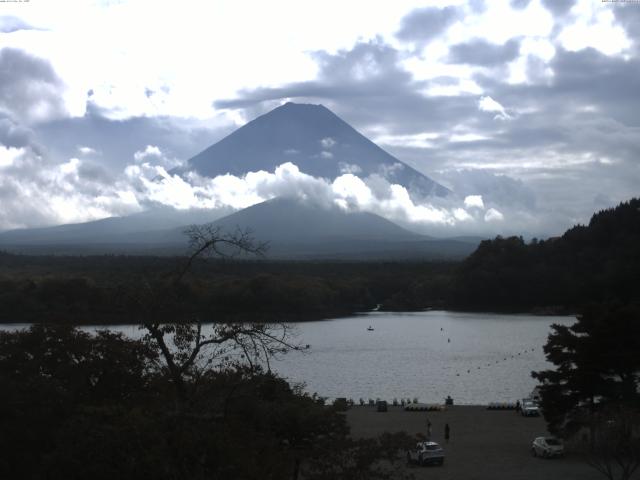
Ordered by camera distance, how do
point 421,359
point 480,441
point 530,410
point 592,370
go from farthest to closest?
point 421,359
point 530,410
point 480,441
point 592,370

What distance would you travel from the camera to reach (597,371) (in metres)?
15.9

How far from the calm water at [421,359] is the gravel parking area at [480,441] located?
296 centimetres

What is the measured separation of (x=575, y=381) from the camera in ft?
52.2

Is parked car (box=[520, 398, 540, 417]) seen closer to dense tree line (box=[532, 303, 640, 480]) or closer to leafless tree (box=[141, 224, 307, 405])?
dense tree line (box=[532, 303, 640, 480])

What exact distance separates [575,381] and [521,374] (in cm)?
1560

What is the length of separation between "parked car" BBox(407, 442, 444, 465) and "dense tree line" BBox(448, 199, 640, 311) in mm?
44493

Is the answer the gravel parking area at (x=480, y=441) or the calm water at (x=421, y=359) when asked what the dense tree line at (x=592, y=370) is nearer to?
the gravel parking area at (x=480, y=441)

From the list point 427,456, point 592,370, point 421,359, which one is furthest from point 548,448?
point 421,359

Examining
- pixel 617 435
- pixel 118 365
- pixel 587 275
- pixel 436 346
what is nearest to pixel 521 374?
pixel 436 346

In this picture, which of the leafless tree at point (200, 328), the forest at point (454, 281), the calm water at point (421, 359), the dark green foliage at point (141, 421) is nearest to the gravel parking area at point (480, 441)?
the calm water at point (421, 359)

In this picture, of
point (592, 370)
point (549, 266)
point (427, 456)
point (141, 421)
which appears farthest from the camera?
point (549, 266)

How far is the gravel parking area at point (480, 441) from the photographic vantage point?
566 inches

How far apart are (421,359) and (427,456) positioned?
2201 cm

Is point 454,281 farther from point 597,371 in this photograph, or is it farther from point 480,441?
point 597,371
